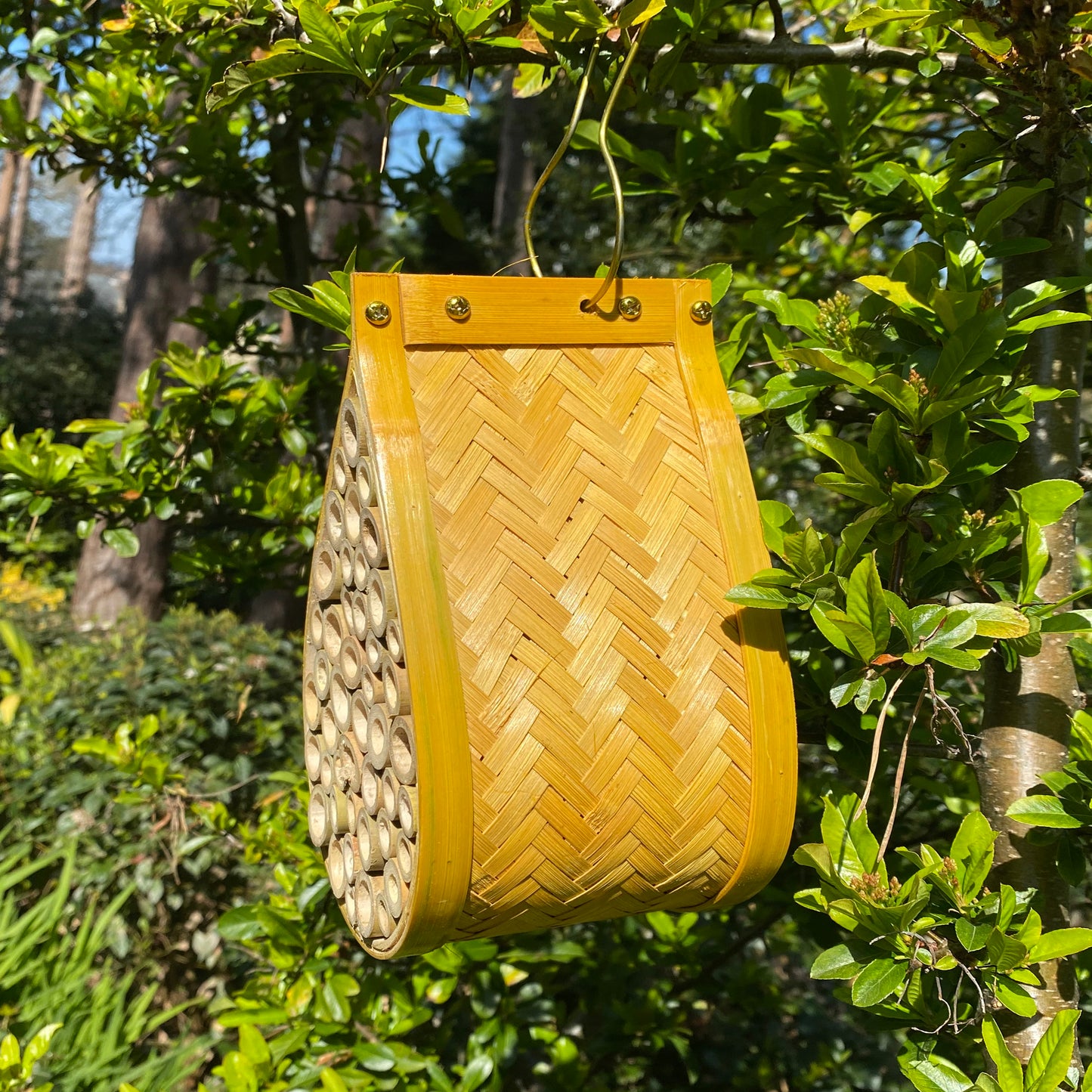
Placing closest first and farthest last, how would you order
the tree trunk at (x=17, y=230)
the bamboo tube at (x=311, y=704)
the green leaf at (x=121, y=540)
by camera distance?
the bamboo tube at (x=311, y=704) < the green leaf at (x=121, y=540) < the tree trunk at (x=17, y=230)

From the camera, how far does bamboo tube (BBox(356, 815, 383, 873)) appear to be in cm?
101

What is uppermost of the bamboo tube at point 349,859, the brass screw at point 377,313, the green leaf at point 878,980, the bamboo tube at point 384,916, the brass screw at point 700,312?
the brass screw at point 700,312

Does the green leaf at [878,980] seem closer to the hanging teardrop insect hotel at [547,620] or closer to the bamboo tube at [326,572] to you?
the hanging teardrop insect hotel at [547,620]

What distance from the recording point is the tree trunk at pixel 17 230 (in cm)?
1369

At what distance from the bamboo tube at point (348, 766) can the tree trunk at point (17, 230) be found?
43.7ft

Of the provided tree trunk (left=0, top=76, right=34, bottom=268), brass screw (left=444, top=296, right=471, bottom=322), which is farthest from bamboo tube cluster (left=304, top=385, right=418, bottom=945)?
tree trunk (left=0, top=76, right=34, bottom=268)

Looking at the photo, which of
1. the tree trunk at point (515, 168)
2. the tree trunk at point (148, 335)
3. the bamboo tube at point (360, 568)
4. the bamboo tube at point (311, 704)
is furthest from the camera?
the tree trunk at point (515, 168)

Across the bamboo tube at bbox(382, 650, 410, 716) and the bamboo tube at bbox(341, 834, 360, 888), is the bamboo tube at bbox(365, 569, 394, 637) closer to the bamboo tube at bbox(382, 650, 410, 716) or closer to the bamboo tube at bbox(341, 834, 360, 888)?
the bamboo tube at bbox(382, 650, 410, 716)

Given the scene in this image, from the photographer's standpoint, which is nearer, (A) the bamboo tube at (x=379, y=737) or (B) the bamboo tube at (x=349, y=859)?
(A) the bamboo tube at (x=379, y=737)

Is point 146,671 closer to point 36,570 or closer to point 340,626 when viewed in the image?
point 340,626

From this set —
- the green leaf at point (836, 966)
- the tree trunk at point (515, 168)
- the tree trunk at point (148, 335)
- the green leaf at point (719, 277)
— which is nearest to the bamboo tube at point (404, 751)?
the green leaf at point (836, 966)

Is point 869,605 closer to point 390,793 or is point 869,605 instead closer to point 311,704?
point 390,793

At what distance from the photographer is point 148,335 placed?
22.6ft

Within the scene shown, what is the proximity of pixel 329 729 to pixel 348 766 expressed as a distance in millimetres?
77
